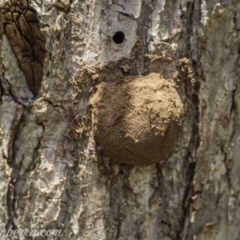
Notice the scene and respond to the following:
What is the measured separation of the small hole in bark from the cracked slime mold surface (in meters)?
0.11

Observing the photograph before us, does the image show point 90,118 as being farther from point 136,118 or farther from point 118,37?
point 118,37

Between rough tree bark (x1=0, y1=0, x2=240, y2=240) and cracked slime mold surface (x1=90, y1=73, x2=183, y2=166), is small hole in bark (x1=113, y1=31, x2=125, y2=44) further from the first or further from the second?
cracked slime mold surface (x1=90, y1=73, x2=183, y2=166)

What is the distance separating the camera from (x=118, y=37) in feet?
3.80

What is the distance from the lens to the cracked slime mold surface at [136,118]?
1097 mm

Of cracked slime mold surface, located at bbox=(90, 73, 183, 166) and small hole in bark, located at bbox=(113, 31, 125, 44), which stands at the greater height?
small hole in bark, located at bbox=(113, 31, 125, 44)

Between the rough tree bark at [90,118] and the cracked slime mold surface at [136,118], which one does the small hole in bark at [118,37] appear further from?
the cracked slime mold surface at [136,118]

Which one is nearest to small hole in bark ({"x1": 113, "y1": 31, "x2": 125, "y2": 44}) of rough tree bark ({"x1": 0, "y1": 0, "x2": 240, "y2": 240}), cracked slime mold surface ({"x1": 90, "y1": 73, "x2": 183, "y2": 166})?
rough tree bark ({"x1": 0, "y1": 0, "x2": 240, "y2": 240})

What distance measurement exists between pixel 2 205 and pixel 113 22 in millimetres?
625

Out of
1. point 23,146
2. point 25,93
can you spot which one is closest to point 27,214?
point 23,146

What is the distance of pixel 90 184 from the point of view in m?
1.17

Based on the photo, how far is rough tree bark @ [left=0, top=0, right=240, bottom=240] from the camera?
1155mm

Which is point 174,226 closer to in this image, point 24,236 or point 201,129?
point 201,129

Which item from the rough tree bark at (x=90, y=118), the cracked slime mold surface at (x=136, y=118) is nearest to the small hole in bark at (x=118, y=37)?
the rough tree bark at (x=90, y=118)

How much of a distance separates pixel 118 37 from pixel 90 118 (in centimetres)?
24
